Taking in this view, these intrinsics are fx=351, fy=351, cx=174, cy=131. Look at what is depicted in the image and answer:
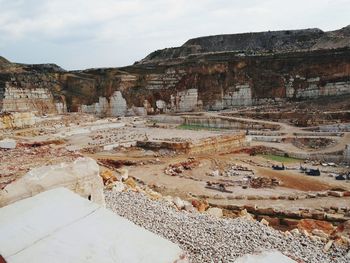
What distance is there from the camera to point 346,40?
46406mm

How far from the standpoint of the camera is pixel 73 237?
5.09 meters

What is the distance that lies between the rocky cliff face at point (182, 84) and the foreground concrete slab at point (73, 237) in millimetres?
36081

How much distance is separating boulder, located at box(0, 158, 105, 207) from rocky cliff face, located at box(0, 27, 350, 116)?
34409 millimetres

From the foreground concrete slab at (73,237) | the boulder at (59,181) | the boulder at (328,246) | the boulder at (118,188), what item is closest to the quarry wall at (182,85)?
the boulder at (118,188)

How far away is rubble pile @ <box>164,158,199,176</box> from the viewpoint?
1842cm

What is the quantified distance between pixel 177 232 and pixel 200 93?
36.7m

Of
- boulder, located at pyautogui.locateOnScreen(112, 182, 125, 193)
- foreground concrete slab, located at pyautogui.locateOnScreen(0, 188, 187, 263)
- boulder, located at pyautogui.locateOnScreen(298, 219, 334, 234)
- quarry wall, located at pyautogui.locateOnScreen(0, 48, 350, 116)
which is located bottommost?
boulder, located at pyautogui.locateOnScreen(298, 219, 334, 234)

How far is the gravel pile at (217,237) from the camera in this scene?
243 inches

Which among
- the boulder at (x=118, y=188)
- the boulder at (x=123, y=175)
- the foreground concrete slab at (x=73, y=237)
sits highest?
the foreground concrete slab at (x=73, y=237)

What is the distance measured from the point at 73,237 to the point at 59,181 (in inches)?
95.8

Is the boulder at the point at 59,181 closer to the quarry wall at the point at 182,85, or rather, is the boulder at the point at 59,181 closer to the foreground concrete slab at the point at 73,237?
the foreground concrete slab at the point at 73,237

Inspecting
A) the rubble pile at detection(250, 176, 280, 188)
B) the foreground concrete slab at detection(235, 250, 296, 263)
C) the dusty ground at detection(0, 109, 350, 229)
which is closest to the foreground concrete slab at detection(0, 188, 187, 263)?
the foreground concrete slab at detection(235, 250, 296, 263)

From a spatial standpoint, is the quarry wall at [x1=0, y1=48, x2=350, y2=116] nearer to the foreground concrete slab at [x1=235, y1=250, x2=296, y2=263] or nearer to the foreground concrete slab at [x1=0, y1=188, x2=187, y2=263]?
the foreground concrete slab at [x1=235, y1=250, x2=296, y2=263]

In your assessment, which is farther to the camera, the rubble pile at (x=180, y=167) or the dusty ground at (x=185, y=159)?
the rubble pile at (x=180, y=167)
